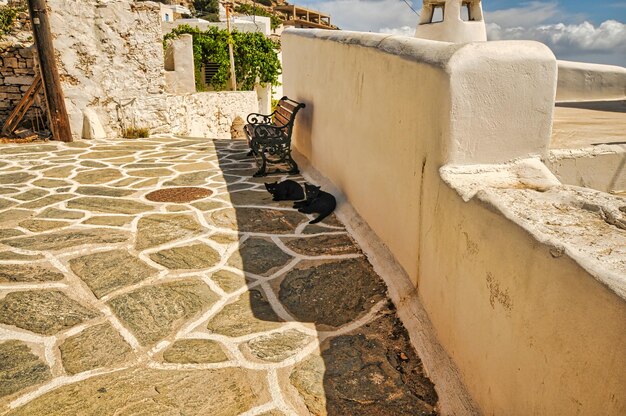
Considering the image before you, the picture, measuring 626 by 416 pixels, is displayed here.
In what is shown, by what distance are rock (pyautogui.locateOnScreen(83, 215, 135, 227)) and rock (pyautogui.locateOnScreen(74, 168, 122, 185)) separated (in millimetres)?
1578

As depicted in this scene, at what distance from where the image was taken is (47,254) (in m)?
3.55

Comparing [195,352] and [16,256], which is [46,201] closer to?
[16,256]

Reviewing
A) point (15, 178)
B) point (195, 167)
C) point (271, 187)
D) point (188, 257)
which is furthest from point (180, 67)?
point (188, 257)

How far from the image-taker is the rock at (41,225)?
4.09 meters

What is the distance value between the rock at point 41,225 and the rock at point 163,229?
28.8 inches

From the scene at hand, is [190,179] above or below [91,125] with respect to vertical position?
below

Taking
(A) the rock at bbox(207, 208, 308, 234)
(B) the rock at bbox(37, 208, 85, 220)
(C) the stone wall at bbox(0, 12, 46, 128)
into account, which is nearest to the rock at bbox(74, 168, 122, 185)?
(B) the rock at bbox(37, 208, 85, 220)

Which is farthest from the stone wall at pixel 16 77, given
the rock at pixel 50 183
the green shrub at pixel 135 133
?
the rock at pixel 50 183

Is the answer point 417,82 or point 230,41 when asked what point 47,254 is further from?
point 230,41

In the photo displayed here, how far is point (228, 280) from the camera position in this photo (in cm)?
334

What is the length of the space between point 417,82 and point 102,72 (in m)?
7.99

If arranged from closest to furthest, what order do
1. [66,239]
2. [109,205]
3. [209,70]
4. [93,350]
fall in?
[93,350]
[66,239]
[109,205]
[209,70]


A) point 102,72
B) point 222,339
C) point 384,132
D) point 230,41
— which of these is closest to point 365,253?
point 384,132

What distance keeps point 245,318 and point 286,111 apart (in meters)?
4.26
